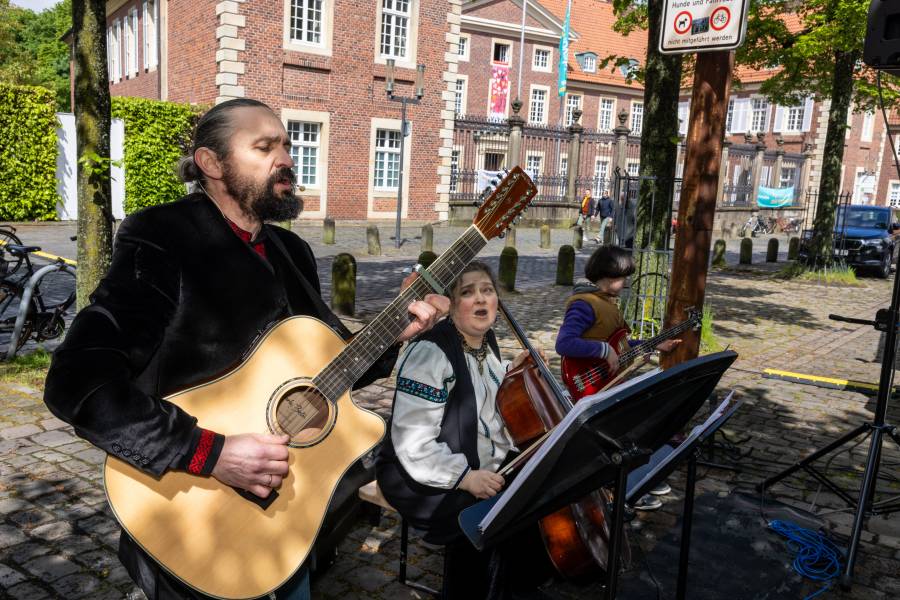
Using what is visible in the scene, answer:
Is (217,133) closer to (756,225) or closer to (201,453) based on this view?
(201,453)

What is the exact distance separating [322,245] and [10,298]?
37.0 feet

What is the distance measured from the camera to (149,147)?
21.2 meters

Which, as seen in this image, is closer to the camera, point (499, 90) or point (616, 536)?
point (616, 536)

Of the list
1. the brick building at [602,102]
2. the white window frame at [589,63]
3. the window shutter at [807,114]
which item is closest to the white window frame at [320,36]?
the brick building at [602,102]

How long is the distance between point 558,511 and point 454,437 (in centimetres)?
54

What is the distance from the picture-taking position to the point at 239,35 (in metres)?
21.7

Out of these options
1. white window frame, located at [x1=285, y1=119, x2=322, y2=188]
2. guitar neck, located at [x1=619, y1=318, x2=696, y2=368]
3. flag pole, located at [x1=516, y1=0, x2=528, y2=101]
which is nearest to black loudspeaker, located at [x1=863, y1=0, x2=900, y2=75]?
guitar neck, located at [x1=619, y1=318, x2=696, y2=368]

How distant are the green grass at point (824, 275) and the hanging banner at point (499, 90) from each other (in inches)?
1065

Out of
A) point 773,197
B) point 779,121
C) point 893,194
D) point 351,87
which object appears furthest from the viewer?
point 893,194

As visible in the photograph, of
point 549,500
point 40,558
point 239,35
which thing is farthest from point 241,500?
point 239,35

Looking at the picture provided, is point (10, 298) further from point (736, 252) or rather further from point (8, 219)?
point (736, 252)

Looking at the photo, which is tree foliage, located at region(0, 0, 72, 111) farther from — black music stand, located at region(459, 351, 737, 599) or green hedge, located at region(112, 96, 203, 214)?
black music stand, located at region(459, 351, 737, 599)

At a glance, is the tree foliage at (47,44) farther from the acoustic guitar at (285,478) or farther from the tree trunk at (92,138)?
the acoustic guitar at (285,478)

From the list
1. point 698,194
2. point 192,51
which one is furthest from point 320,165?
point 698,194
